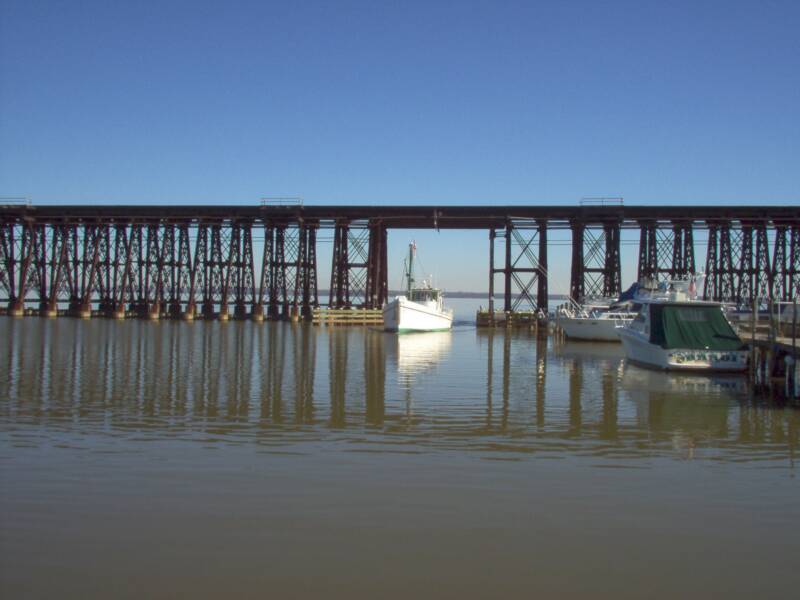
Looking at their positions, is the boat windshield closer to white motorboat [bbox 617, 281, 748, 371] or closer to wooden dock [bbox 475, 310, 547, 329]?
wooden dock [bbox 475, 310, 547, 329]

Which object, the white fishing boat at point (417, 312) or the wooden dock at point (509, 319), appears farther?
the wooden dock at point (509, 319)

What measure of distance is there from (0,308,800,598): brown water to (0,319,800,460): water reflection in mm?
105

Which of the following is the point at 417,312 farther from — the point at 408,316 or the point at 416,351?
the point at 416,351

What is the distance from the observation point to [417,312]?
161ft

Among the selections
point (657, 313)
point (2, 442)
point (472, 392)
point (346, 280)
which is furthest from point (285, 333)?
point (2, 442)

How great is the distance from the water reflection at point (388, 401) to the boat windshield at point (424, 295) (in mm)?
21474

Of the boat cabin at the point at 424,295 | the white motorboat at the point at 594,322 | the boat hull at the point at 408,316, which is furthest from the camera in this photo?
the boat cabin at the point at 424,295

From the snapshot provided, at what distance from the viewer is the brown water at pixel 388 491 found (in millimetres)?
7145

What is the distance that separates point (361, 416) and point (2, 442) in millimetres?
6201

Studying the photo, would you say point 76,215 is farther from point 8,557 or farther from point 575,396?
point 8,557

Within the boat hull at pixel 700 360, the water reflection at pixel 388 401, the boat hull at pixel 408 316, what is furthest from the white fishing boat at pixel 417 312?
the boat hull at pixel 700 360

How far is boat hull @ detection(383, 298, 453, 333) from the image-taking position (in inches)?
1891

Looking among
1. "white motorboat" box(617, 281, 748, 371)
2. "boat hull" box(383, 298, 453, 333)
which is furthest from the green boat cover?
"boat hull" box(383, 298, 453, 333)

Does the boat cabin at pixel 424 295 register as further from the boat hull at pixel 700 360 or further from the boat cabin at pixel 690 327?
the boat hull at pixel 700 360
